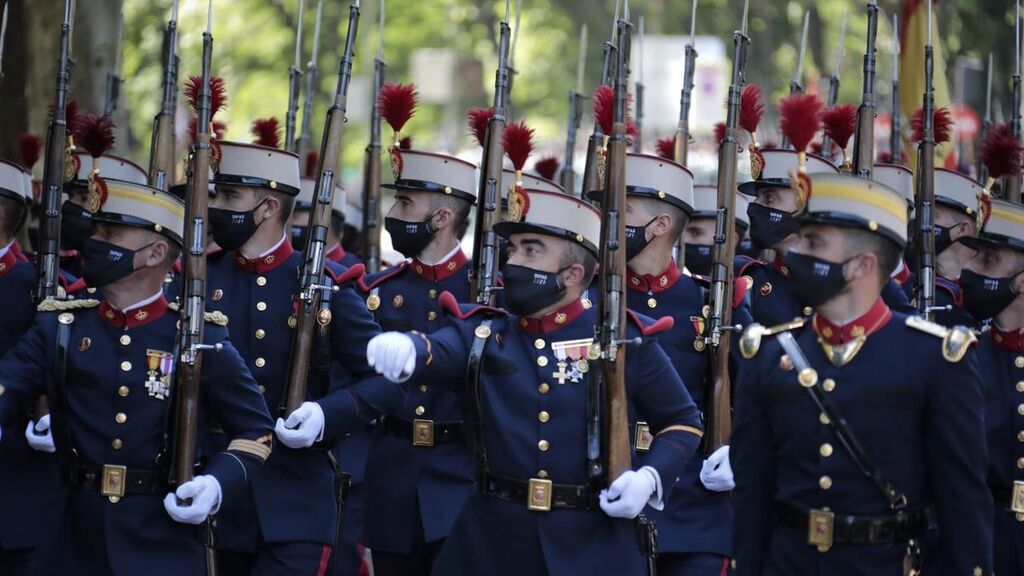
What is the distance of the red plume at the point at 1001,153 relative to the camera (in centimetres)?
900

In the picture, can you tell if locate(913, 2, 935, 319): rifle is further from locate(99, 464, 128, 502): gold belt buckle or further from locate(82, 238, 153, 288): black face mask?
locate(99, 464, 128, 502): gold belt buckle

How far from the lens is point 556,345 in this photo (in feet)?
21.5

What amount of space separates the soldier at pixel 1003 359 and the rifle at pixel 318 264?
108 inches

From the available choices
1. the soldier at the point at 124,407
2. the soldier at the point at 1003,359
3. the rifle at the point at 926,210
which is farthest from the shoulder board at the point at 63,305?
the rifle at the point at 926,210

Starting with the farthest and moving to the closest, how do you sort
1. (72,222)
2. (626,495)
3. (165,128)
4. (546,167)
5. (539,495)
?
(546,167) < (165,128) < (72,222) < (539,495) < (626,495)

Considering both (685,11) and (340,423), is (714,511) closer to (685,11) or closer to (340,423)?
(340,423)

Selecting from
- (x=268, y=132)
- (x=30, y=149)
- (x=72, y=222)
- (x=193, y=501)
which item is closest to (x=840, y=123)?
(x=268, y=132)

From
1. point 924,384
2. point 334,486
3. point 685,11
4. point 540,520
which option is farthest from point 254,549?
point 685,11

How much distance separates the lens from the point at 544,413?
6.43 metres

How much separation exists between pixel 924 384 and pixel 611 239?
1531mm

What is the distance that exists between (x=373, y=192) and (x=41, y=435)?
4.12m

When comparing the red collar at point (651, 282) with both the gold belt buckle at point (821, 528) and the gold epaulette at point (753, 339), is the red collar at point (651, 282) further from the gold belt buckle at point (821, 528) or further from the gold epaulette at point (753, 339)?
the gold belt buckle at point (821, 528)

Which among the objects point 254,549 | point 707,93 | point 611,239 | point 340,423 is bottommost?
point 254,549

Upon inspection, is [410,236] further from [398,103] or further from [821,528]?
[821,528]
